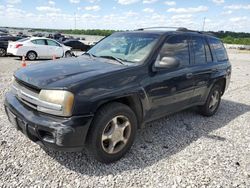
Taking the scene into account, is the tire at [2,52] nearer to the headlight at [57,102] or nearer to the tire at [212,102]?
the tire at [212,102]

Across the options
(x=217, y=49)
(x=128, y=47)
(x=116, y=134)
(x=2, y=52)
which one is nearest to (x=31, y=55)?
(x=2, y=52)

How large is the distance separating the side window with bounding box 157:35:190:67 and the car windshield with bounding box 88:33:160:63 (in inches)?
7.9

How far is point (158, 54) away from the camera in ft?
12.2

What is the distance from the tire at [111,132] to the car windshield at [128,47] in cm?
87

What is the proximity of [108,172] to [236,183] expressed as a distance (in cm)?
159

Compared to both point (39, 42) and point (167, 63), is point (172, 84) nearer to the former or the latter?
point (167, 63)

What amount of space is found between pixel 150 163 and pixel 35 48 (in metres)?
13.4

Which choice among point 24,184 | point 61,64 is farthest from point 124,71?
point 24,184

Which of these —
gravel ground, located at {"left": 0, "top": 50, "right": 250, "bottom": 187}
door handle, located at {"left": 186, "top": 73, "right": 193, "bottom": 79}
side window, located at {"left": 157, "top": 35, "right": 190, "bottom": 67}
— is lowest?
gravel ground, located at {"left": 0, "top": 50, "right": 250, "bottom": 187}

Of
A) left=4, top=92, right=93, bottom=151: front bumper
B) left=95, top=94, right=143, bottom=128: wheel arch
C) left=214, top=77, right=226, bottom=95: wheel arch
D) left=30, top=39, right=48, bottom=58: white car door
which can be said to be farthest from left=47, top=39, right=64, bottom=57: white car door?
left=4, top=92, right=93, bottom=151: front bumper

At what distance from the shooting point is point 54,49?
15.6 metres

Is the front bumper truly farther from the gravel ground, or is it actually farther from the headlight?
the gravel ground

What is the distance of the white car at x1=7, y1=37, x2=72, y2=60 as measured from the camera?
47.4 feet

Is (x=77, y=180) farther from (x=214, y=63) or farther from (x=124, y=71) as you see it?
(x=214, y=63)
